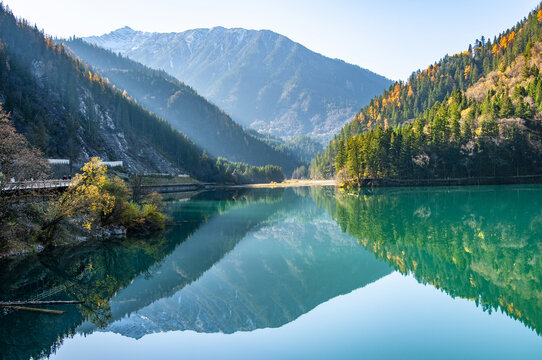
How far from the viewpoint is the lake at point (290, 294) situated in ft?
55.8

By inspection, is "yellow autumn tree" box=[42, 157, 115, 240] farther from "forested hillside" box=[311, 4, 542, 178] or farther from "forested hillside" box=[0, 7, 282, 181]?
"forested hillside" box=[311, 4, 542, 178]

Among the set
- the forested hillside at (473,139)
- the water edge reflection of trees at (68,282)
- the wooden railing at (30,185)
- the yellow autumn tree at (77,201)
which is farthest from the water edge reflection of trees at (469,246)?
the forested hillside at (473,139)

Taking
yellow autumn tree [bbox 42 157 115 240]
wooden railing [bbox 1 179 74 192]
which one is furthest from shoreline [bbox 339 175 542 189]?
yellow autumn tree [bbox 42 157 115 240]

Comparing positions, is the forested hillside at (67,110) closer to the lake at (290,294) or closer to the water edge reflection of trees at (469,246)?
the lake at (290,294)

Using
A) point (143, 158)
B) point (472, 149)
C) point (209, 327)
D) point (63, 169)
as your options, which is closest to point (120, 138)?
point (143, 158)

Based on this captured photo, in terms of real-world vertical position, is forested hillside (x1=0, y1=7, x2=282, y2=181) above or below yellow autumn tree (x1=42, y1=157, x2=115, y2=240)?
above

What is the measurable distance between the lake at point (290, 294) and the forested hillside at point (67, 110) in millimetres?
81527

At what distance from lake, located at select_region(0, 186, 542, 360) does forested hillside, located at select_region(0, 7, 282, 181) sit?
8153cm

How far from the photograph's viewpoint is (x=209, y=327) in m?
19.9

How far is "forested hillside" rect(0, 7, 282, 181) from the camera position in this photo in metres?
113

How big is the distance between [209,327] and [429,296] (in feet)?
41.9

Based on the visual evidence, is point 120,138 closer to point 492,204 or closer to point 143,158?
point 143,158

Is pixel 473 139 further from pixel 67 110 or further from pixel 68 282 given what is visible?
pixel 67 110

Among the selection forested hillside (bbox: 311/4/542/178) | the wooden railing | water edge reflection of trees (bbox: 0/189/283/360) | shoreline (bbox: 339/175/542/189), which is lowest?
water edge reflection of trees (bbox: 0/189/283/360)
